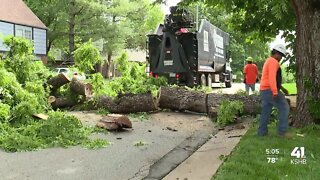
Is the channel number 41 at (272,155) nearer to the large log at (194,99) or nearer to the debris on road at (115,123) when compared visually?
the debris on road at (115,123)

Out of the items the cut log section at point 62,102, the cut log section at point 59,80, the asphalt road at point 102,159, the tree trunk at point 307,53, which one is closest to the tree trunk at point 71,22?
the cut log section at point 62,102

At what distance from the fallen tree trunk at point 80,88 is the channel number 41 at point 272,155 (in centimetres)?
735

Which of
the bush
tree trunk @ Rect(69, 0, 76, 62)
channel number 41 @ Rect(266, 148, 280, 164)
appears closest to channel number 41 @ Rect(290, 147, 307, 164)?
channel number 41 @ Rect(266, 148, 280, 164)

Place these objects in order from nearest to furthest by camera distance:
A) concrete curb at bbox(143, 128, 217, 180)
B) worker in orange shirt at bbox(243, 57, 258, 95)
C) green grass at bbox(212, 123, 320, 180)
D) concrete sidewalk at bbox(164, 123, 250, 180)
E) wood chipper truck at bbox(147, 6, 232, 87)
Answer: green grass at bbox(212, 123, 320, 180), concrete sidewalk at bbox(164, 123, 250, 180), concrete curb at bbox(143, 128, 217, 180), worker in orange shirt at bbox(243, 57, 258, 95), wood chipper truck at bbox(147, 6, 232, 87)

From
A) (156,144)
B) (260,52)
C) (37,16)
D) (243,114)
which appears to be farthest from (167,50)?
(260,52)

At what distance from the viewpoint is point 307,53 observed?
8.35 metres

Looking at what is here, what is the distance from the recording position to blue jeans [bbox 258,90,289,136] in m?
7.43

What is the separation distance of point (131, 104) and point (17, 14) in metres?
26.6

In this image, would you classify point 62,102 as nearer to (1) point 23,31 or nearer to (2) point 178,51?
(2) point 178,51

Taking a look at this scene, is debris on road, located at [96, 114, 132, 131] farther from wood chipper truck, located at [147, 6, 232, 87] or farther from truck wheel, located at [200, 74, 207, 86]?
truck wheel, located at [200, 74, 207, 86]

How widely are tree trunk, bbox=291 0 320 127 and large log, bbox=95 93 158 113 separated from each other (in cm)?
472

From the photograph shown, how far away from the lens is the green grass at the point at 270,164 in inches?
201

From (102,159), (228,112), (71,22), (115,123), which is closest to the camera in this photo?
(102,159)

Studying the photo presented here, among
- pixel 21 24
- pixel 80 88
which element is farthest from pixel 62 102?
pixel 21 24
